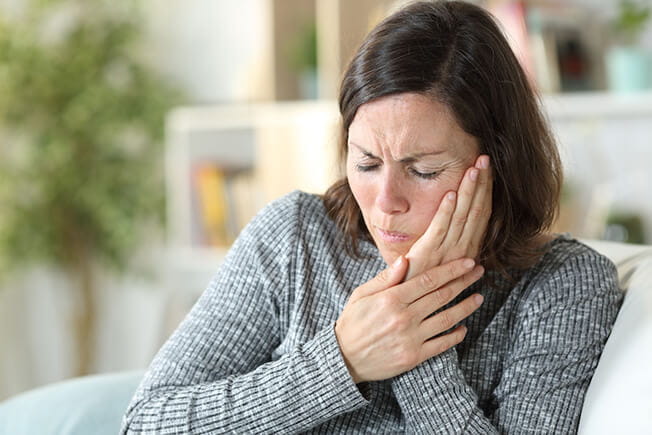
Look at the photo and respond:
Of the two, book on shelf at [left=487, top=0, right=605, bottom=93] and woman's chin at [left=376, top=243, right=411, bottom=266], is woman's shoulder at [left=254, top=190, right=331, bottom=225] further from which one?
book on shelf at [left=487, top=0, right=605, bottom=93]

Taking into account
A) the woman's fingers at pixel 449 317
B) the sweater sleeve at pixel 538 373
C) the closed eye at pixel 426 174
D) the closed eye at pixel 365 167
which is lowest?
the sweater sleeve at pixel 538 373

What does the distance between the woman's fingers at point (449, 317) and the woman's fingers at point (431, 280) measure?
3 cm

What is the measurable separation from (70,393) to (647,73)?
1620 millimetres

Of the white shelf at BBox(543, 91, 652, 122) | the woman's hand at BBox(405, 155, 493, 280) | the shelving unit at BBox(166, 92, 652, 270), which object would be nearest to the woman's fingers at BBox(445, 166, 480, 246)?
the woman's hand at BBox(405, 155, 493, 280)

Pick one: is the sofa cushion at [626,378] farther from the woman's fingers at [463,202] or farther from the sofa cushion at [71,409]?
the sofa cushion at [71,409]

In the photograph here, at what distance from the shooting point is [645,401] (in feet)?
3.35

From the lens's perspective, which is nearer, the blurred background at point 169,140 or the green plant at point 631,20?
the green plant at point 631,20

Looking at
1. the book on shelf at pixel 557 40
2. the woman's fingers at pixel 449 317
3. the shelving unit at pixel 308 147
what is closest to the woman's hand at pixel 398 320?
the woman's fingers at pixel 449 317

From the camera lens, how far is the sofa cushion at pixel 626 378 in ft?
3.36

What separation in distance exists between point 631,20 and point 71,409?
5.67ft

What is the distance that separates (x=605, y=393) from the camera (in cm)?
108

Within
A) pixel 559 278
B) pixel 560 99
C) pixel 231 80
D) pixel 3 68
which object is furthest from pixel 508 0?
pixel 3 68

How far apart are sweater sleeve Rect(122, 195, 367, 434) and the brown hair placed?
14 centimetres

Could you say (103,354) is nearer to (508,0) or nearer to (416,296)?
(508,0)
